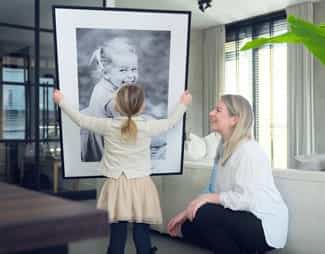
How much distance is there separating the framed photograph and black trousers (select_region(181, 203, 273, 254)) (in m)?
0.65

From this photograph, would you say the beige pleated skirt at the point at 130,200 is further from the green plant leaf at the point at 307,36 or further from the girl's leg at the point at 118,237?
the green plant leaf at the point at 307,36

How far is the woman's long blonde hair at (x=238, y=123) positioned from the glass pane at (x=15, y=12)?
3.28m

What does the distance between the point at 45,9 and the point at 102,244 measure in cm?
281

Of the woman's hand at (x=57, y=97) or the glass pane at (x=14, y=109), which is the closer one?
the woman's hand at (x=57, y=97)

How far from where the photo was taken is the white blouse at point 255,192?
2.36 meters

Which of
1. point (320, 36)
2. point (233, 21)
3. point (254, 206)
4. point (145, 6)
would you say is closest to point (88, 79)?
point (254, 206)

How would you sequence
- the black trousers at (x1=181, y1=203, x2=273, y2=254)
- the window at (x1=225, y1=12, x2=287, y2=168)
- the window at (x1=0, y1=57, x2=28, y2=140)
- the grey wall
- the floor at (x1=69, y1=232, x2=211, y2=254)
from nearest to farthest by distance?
the black trousers at (x1=181, y1=203, x2=273, y2=254) < the floor at (x1=69, y1=232, x2=211, y2=254) < the window at (x1=0, y1=57, x2=28, y2=140) < the grey wall < the window at (x1=225, y1=12, x2=287, y2=168)

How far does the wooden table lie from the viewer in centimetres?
40

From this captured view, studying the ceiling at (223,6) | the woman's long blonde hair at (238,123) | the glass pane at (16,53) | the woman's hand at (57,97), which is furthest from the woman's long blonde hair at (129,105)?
the ceiling at (223,6)

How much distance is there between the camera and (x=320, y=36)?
612mm

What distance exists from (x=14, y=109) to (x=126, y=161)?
2.91 metres

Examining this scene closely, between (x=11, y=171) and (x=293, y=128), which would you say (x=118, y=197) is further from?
(x=293, y=128)

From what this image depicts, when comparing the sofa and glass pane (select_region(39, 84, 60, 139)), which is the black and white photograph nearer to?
the sofa

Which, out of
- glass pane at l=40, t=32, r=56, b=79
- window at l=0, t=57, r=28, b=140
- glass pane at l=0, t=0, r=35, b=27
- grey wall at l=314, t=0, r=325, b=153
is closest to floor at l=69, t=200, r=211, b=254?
window at l=0, t=57, r=28, b=140
